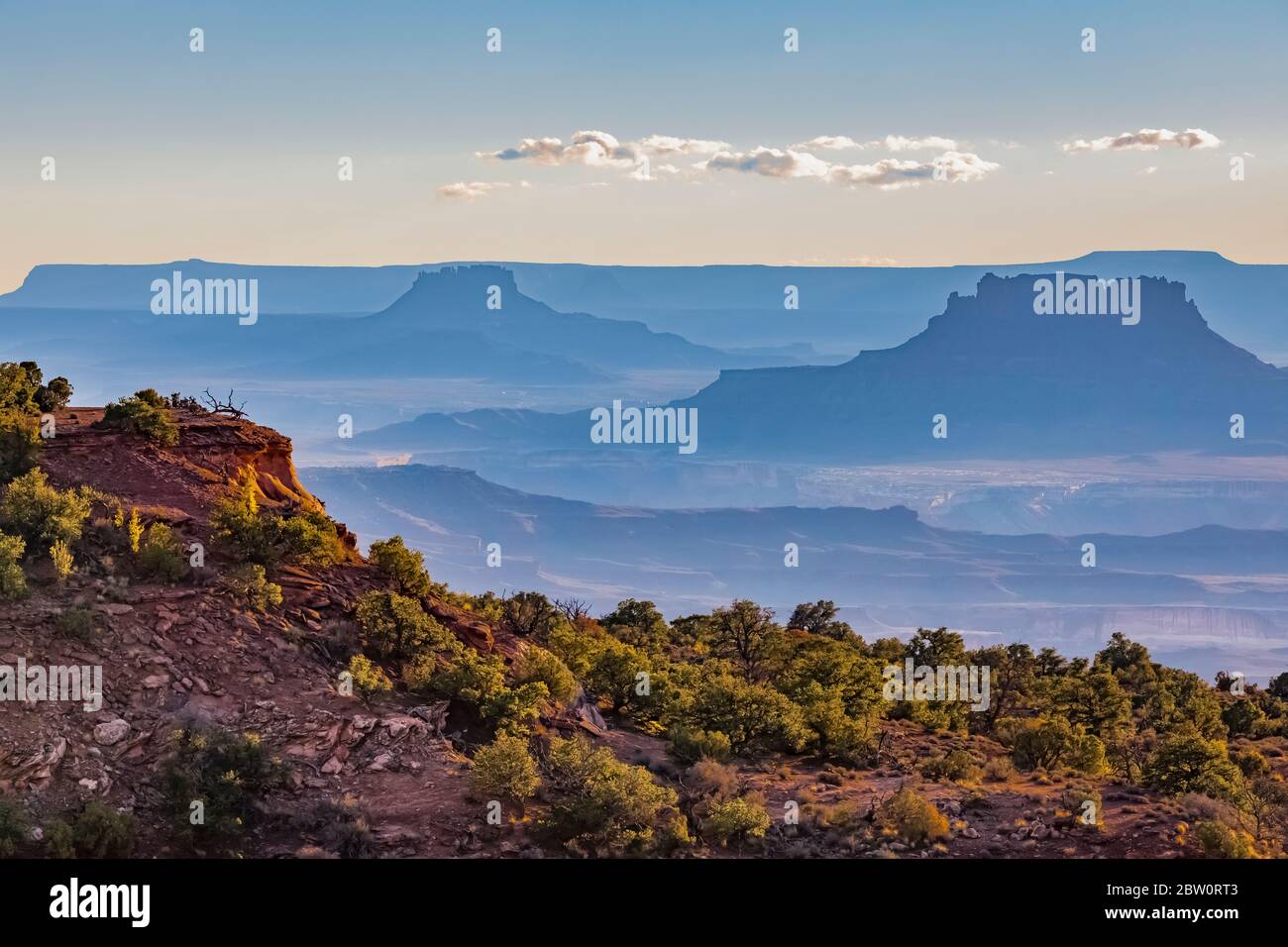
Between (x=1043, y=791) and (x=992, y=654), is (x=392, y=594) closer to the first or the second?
(x=1043, y=791)

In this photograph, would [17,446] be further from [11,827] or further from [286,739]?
[11,827]

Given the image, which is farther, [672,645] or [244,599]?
[672,645]

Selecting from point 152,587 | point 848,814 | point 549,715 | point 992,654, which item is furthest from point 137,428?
point 992,654

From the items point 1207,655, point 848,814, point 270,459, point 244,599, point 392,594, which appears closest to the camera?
point 848,814

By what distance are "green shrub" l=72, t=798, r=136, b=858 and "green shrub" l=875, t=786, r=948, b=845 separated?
15961 mm

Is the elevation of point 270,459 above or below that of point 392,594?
above

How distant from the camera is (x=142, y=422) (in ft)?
116

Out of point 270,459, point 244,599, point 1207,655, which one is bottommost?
point 1207,655

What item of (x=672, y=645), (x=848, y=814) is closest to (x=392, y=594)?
(x=848, y=814)

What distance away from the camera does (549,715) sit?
32.9 metres

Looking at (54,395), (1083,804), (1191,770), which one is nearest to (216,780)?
(54,395)

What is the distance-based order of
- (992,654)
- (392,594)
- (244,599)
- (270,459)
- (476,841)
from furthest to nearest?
(992,654) → (270,459) → (392,594) → (244,599) → (476,841)

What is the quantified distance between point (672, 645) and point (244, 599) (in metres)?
25.2

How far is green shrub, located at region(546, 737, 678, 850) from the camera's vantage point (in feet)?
89.1
